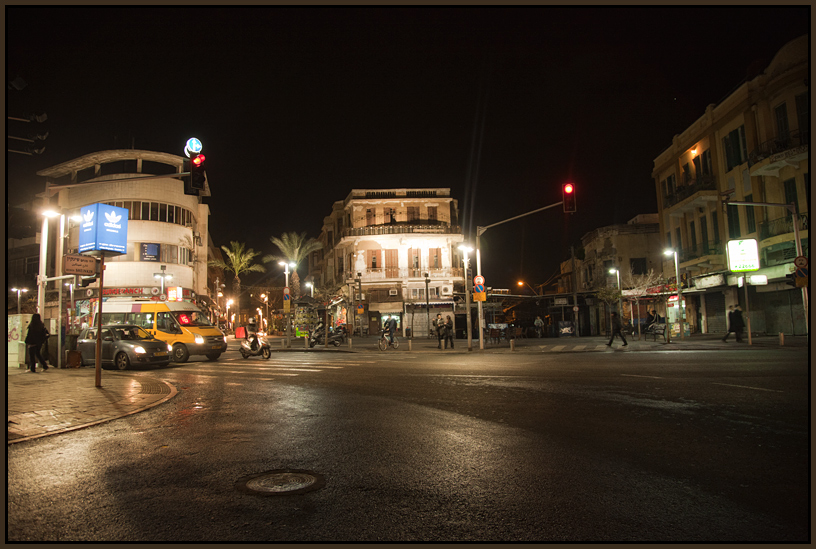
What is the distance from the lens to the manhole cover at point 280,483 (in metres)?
4.11

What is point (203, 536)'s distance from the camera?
3303 mm

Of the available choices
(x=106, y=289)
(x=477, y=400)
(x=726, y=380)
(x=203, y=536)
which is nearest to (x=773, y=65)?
(x=726, y=380)

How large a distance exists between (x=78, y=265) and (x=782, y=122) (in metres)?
31.3

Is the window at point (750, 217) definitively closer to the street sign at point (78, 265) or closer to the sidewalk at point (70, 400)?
the sidewalk at point (70, 400)

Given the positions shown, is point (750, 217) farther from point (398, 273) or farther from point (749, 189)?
point (398, 273)

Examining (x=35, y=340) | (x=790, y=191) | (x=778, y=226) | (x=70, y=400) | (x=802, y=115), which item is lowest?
(x=70, y=400)

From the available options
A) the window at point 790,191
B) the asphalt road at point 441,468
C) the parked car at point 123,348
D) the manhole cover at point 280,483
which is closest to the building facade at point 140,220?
the parked car at point 123,348

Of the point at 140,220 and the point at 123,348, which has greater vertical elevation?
the point at 140,220

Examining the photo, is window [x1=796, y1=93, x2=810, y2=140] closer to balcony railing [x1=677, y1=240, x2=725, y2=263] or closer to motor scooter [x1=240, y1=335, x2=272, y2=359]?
balcony railing [x1=677, y1=240, x2=725, y2=263]

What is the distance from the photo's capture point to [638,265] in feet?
152

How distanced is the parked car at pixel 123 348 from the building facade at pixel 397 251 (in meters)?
31.2

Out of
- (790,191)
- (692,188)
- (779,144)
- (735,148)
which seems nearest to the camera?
(779,144)

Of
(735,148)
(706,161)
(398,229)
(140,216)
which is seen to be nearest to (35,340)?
(140,216)

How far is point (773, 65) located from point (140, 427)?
105ft
